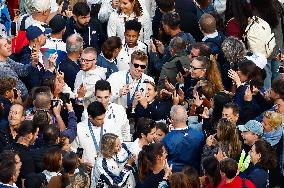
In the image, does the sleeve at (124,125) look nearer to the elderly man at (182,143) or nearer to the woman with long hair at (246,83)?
the elderly man at (182,143)

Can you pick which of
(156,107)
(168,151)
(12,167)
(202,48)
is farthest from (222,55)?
(12,167)

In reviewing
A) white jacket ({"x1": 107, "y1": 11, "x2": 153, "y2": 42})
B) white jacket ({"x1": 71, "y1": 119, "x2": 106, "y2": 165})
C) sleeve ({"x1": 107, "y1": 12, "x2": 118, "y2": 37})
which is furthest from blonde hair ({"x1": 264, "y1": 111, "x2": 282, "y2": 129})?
sleeve ({"x1": 107, "y1": 12, "x2": 118, "y2": 37})

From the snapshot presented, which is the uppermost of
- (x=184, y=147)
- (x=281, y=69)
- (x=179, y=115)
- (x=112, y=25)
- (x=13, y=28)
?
(x=179, y=115)

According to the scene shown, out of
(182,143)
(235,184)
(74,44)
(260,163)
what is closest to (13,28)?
(74,44)

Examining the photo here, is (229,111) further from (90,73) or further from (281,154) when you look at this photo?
(90,73)

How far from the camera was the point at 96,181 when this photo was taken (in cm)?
1010

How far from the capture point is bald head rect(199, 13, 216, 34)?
43.3 feet

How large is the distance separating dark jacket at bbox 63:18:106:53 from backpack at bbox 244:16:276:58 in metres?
2.41

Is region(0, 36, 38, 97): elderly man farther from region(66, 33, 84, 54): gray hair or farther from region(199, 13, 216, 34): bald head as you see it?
region(199, 13, 216, 34): bald head

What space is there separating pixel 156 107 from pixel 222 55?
1.63 meters

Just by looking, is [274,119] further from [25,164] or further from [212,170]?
[25,164]

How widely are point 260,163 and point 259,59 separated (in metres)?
2.87

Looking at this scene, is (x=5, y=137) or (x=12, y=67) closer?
(x=5, y=137)

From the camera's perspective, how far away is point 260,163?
10156 mm
